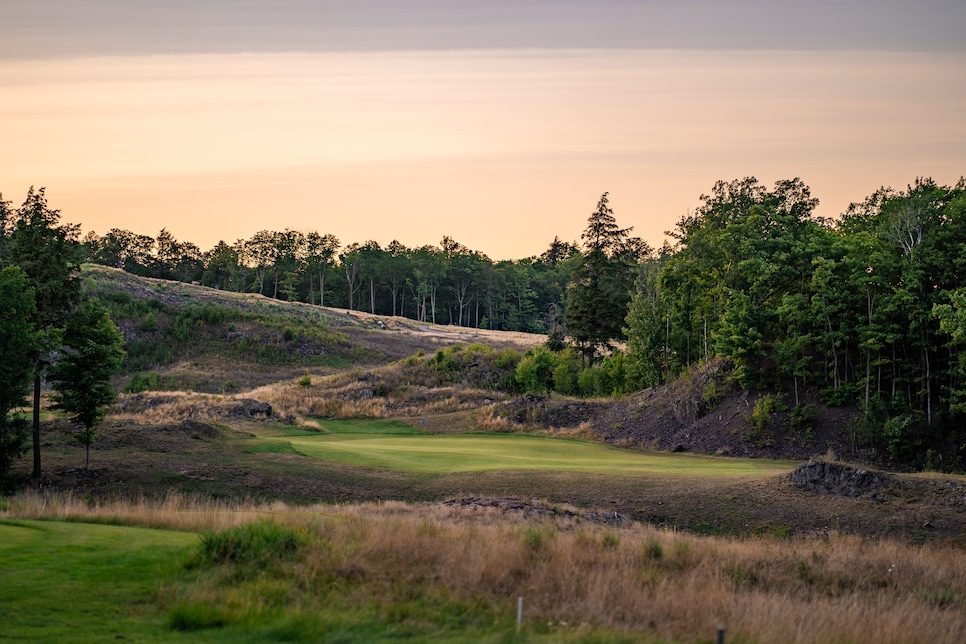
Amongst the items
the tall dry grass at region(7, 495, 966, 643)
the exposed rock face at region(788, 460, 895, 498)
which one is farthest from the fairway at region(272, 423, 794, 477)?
the tall dry grass at region(7, 495, 966, 643)

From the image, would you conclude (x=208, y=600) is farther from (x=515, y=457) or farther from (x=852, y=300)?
(x=852, y=300)

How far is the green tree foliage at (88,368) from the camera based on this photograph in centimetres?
2770

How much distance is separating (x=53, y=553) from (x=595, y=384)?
49680 mm

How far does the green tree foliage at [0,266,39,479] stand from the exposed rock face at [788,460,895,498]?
23958 mm

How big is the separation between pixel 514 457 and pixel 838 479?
14.1 meters

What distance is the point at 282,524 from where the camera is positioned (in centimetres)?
1508

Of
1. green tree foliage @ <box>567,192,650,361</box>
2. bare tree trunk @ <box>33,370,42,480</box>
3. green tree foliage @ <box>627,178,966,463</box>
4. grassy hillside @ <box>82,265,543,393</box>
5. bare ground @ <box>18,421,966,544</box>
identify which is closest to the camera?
bare ground @ <box>18,421,966,544</box>

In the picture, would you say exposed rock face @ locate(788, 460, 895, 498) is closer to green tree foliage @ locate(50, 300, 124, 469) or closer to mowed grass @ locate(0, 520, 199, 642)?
mowed grass @ locate(0, 520, 199, 642)

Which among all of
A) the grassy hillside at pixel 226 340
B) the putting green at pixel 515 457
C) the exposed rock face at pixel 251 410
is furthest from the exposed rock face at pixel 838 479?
the grassy hillside at pixel 226 340

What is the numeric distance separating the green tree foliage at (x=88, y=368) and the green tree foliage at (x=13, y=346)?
4.53ft

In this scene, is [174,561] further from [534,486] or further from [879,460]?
[879,460]

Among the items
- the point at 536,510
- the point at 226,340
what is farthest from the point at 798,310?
the point at 226,340

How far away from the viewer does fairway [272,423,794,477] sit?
1207 inches

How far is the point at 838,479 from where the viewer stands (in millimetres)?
24812
